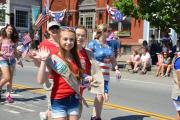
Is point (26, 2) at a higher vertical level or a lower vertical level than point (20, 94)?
higher

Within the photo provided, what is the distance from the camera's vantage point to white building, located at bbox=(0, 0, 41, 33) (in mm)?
41344

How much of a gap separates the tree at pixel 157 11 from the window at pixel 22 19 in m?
23.6

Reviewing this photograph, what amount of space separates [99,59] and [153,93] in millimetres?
4792

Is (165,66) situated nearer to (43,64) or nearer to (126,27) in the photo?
(43,64)

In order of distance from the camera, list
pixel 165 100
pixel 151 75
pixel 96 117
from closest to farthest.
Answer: pixel 96 117 < pixel 165 100 < pixel 151 75

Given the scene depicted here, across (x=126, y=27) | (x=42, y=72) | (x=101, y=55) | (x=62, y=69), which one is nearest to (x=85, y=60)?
(x=62, y=69)

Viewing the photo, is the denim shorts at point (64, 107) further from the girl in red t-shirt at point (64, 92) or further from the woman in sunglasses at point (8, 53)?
the woman in sunglasses at point (8, 53)

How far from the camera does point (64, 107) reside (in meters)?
5.15

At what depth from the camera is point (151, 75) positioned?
1814 cm

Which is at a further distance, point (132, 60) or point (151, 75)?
point (132, 60)

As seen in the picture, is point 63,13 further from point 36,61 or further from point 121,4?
point 36,61

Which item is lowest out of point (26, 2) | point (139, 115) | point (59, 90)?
point (139, 115)

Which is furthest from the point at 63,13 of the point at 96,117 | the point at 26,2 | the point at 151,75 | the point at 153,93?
the point at 96,117

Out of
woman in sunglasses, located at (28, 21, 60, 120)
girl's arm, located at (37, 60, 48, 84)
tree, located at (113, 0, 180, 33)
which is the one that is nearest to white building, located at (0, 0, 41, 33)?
tree, located at (113, 0, 180, 33)
